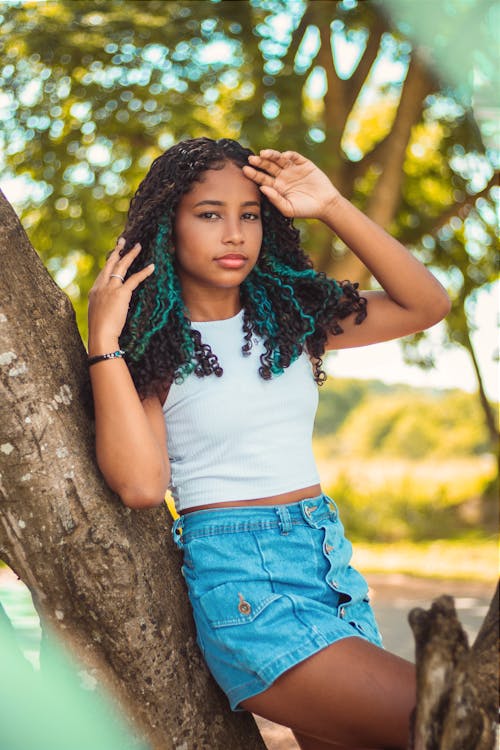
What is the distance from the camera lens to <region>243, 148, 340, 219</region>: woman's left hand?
2.41 meters

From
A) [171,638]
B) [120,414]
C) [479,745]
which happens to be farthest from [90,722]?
[479,745]

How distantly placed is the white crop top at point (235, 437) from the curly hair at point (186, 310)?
41 mm

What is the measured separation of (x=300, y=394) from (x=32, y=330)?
714 mm

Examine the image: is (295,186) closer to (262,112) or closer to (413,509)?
(262,112)

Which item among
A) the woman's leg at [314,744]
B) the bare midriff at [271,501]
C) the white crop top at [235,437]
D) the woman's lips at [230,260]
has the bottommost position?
the woman's leg at [314,744]

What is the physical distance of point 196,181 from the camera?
2.33 m

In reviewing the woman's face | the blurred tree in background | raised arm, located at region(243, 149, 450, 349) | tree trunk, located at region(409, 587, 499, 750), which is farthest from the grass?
tree trunk, located at region(409, 587, 499, 750)

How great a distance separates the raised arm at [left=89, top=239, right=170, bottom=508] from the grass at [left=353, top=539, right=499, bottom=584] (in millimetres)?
7367

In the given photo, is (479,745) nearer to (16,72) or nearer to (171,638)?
(171,638)

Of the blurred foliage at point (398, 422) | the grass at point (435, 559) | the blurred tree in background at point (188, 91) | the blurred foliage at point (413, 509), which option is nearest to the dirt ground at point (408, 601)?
the grass at point (435, 559)

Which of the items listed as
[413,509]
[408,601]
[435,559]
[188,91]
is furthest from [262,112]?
[413,509]

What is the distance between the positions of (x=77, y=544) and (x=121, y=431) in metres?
0.26

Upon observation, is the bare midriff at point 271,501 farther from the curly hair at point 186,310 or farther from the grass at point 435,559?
the grass at point 435,559

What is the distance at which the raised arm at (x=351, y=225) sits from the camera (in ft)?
7.93
